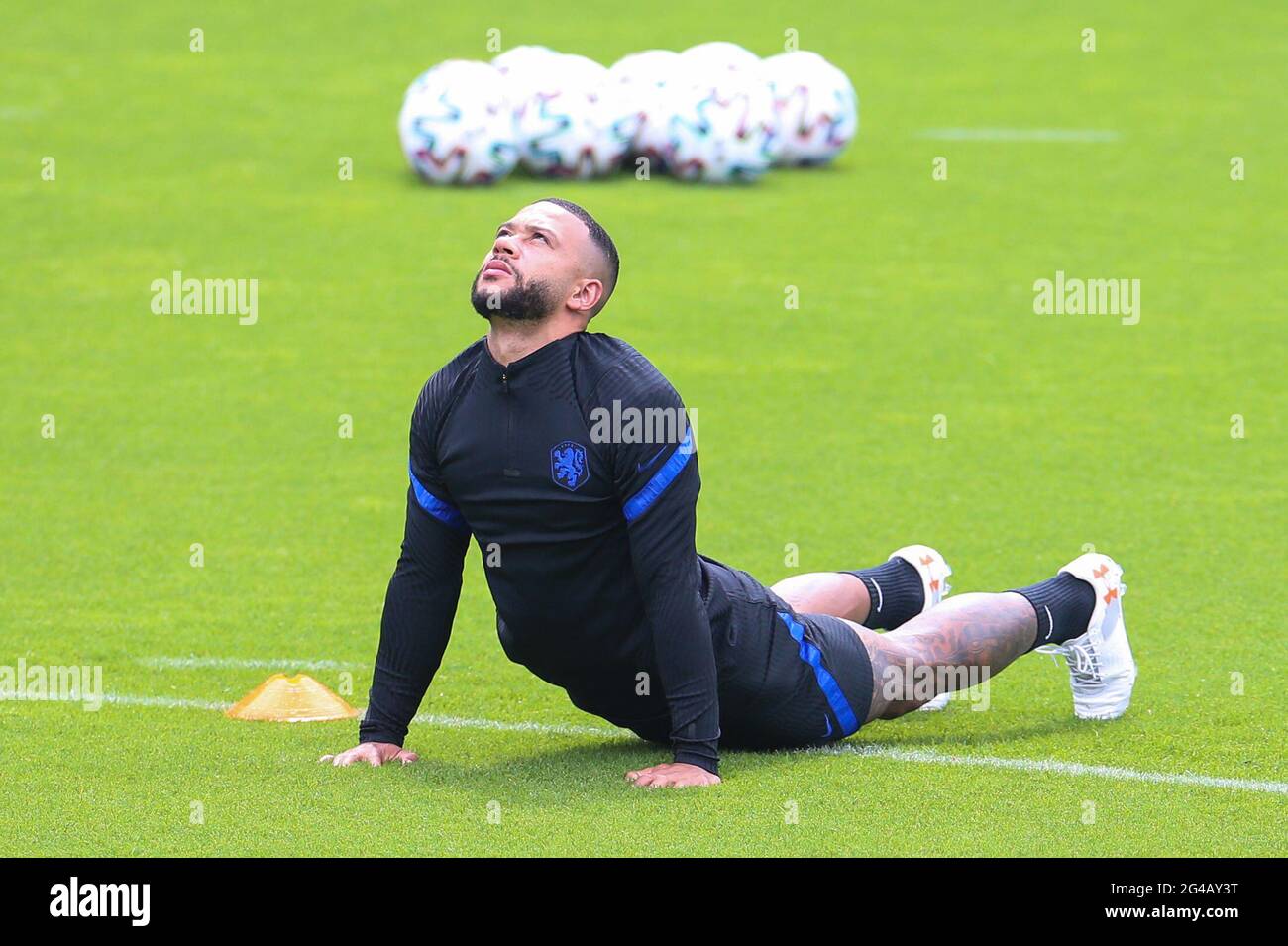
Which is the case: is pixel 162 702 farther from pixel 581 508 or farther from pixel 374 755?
pixel 581 508

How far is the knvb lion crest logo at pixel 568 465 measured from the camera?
19.0 ft

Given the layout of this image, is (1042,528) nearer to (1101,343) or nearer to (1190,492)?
(1190,492)

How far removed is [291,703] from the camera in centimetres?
716

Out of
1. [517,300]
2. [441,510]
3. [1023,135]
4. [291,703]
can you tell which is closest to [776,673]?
[441,510]

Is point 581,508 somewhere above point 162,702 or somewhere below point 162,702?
above

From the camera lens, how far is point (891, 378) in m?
13.9

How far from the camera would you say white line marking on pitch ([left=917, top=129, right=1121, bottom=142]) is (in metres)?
20.8

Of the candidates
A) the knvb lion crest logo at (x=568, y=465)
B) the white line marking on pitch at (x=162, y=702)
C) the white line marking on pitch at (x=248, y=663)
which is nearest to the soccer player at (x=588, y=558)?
the knvb lion crest logo at (x=568, y=465)

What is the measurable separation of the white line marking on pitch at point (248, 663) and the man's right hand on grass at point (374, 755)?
70.3 inches

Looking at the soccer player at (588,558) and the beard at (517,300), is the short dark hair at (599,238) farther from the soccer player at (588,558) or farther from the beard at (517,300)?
the beard at (517,300)

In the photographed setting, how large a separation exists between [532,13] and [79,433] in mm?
15443

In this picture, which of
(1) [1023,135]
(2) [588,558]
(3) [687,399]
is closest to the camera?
(2) [588,558]

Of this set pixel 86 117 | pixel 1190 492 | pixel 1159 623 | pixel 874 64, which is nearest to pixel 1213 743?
pixel 1159 623

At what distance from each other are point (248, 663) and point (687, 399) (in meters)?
5.66
